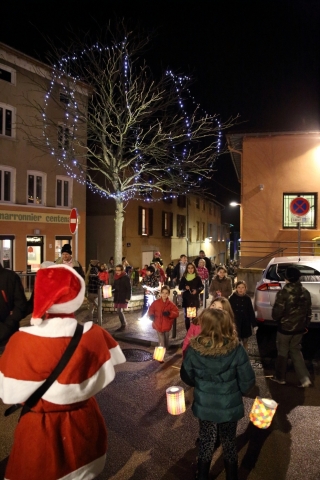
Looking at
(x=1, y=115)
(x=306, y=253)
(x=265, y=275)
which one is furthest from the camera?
(x=1, y=115)

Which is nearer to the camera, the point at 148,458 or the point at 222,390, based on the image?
the point at 222,390

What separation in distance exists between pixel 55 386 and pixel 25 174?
2071 cm

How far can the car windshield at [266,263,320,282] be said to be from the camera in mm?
8789

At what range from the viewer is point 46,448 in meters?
2.51

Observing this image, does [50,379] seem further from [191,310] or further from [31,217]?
[31,217]

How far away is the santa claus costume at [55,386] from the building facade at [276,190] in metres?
16.3

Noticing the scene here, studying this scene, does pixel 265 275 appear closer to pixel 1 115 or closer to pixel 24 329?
pixel 24 329

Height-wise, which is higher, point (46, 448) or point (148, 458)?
point (46, 448)

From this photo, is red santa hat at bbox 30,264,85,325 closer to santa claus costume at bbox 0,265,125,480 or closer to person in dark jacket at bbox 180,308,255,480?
santa claus costume at bbox 0,265,125,480

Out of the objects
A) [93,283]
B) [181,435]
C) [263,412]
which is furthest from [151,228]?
[263,412]

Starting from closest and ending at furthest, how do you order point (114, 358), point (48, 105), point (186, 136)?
Result: 1. point (114, 358)
2. point (186, 136)
3. point (48, 105)

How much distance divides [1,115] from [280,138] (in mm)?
13524

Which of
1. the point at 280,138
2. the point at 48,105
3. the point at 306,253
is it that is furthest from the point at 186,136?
the point at 48,105

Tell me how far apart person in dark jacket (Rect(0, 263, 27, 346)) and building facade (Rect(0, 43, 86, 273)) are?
14355 millimetres
